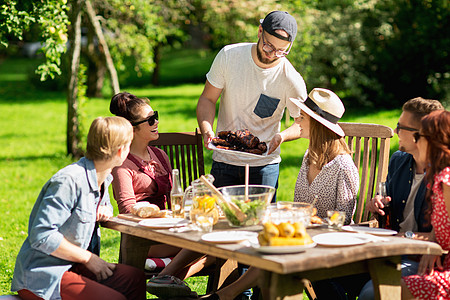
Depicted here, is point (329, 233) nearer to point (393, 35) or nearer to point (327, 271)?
point (327, 271)

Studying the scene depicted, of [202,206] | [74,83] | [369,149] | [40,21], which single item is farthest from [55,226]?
[74,83]

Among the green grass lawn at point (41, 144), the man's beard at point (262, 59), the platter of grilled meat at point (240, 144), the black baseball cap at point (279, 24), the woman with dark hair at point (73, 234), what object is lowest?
the green grass lawn at point (41, 144)

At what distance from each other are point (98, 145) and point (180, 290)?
1.02m

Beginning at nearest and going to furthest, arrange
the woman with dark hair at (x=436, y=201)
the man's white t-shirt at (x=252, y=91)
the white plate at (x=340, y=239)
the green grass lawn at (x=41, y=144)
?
the white plate at (x=340, y=239), the woman with dark hair at (x=436, y=201), the man's white t-shirt at (x=252, y=91), the green grass lawn at (x=41, y=144)

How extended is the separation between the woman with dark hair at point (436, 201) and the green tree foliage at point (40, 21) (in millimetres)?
4367

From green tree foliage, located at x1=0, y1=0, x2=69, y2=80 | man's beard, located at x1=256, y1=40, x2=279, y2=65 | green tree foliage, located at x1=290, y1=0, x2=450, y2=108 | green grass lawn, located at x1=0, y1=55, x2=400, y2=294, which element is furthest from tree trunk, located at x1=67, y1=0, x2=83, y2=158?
man's beard, located at x1=256, y1=40, x2=279, y2=65

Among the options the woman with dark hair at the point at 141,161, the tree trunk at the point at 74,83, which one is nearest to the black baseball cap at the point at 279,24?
the woman with dark hair at the point at 141,161

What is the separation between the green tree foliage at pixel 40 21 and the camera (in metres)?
5.98

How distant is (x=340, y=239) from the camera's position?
2834 mm

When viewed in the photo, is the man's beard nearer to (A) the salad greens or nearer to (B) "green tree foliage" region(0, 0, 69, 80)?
(A) the salad greens

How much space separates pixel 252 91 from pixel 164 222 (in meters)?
1.47

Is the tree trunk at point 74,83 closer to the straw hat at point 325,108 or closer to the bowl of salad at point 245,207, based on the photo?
the straw hat at point 325,108

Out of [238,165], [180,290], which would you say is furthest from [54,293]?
[238,165]

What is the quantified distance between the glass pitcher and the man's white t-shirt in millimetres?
1035
